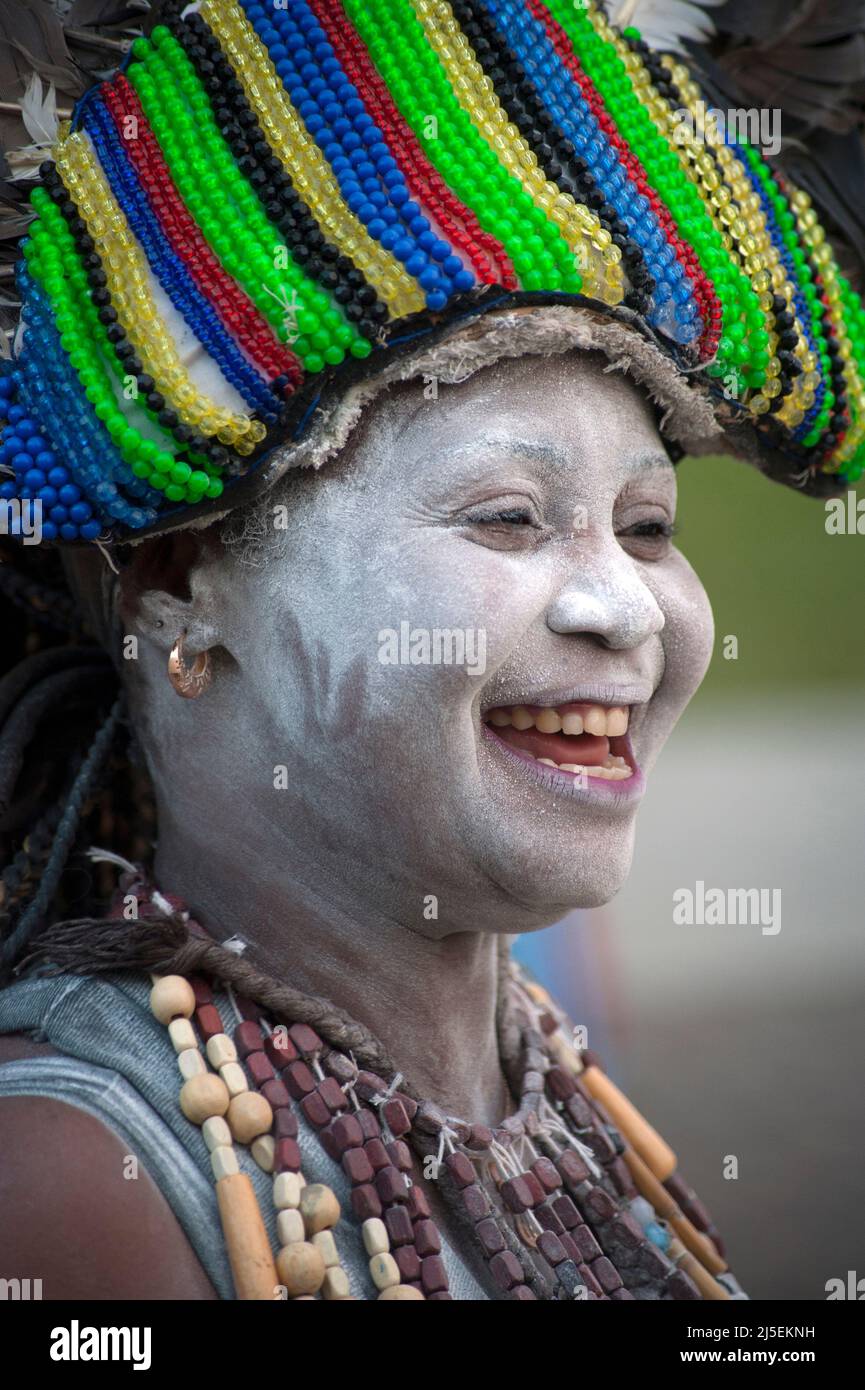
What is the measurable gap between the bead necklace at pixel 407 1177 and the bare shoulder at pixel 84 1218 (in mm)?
87

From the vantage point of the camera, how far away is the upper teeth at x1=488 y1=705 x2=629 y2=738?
218 centimetres

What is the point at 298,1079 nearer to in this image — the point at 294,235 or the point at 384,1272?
the point at 384,1272

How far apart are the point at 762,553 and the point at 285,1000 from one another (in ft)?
22.9

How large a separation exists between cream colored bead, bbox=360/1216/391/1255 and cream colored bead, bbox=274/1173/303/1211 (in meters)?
0.11

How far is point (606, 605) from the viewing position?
2123mm

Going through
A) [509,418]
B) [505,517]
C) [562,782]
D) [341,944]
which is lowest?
[341,944]

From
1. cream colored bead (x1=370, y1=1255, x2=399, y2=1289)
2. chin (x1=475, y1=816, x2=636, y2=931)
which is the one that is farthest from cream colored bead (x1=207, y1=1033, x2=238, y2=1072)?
chin (x1=475, y1=816, x2=636, y2=931)

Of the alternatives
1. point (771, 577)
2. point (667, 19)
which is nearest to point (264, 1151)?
point (667, 19)

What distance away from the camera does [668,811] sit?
28.4 feet

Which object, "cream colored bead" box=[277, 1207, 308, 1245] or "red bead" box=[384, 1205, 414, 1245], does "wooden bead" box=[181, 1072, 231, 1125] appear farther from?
"red bead" box=[384, 1205, 414, 1245]

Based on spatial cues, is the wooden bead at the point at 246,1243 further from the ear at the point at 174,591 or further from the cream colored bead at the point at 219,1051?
the ear at the point at 174,591

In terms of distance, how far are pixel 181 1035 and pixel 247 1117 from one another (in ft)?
0.49
